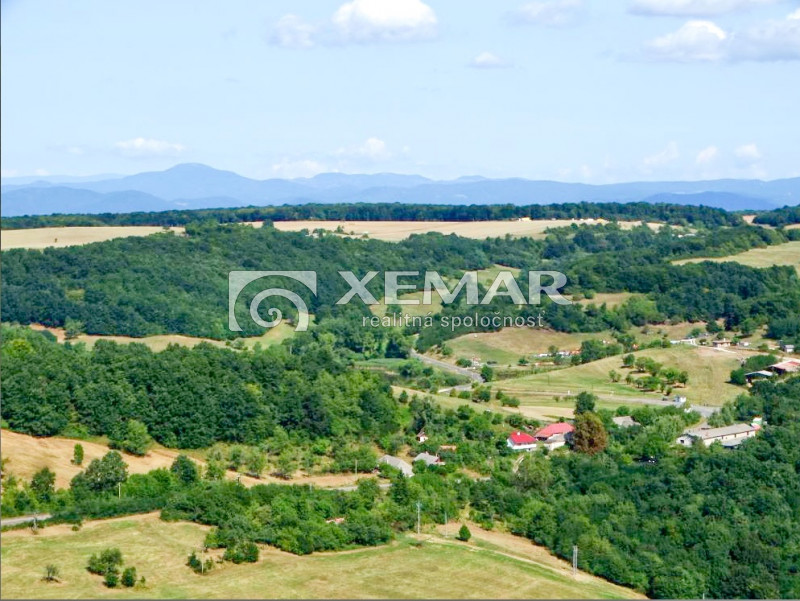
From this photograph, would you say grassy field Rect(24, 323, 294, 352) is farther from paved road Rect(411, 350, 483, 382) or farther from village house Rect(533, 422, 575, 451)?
village house Rect(533, 422, 575, 451)

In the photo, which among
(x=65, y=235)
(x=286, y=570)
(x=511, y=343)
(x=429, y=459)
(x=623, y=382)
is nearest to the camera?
(x=286, y=570)

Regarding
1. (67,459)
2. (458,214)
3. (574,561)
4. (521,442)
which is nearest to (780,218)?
(458,214)

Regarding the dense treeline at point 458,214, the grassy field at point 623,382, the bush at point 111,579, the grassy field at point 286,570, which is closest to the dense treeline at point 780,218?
the dense treeline at point 458,214

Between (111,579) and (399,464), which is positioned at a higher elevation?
(111,579)

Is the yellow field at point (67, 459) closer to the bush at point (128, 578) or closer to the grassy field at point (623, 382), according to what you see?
the bush at point (128, 578)

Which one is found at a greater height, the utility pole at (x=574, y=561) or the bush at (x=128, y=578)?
the bush at (x=128, y=578)

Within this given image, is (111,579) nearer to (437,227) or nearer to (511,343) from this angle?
(511,343)

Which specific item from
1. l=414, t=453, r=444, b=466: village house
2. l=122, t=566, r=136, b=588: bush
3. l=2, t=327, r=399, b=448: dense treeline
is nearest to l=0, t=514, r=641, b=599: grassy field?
l=122, t=566, r=136, b=588: bush
